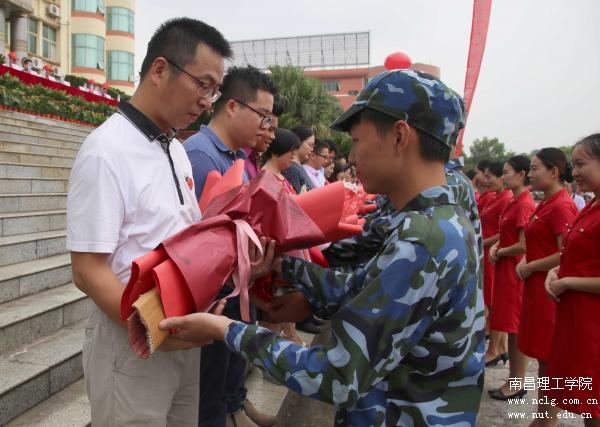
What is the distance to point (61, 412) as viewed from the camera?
8.69ft

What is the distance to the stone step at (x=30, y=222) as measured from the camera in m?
4.37

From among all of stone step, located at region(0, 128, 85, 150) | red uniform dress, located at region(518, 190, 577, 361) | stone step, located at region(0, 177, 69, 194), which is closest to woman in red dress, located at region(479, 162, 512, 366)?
red uniform dress, located at region(518, 190, 577, 361)

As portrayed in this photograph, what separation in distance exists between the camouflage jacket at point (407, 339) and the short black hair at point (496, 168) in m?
5.55

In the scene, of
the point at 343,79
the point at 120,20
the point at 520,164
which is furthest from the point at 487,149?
the point at 520,164

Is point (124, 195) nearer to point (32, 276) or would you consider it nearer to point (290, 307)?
point (290, 307)

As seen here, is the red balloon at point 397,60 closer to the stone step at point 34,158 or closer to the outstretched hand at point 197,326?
the stone step at point 34,158

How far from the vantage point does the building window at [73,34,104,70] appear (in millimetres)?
29312

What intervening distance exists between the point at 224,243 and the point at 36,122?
37.7 ft

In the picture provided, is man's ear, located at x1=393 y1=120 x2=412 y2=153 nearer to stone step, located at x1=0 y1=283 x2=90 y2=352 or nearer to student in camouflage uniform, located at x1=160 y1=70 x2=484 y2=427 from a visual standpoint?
student in camouflage uniform, located at x1=160 y1=70 x2=484 y2=427

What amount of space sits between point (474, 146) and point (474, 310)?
79.9m

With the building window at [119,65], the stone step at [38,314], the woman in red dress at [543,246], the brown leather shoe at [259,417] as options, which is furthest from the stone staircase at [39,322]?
the building window at [119,65]

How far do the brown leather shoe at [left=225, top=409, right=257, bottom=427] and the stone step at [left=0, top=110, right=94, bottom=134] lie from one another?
8.58m

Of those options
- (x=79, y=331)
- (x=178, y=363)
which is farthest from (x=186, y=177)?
(x=79, y=331)

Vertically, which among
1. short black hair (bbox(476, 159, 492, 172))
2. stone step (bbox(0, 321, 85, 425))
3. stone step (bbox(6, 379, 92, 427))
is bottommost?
stone step (bbox(6, 379, 92, 427))
